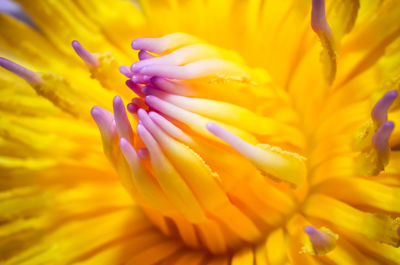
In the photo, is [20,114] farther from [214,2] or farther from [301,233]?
[301,233]

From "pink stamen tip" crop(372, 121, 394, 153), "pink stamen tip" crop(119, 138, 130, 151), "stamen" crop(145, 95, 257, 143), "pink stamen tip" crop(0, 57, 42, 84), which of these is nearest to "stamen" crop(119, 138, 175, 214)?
"pink stamen tip" crop(119, 138, 130, 151)

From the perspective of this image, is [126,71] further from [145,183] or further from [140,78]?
[145,183]

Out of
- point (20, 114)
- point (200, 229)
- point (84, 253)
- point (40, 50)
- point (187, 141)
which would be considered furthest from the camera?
point (40, 50)

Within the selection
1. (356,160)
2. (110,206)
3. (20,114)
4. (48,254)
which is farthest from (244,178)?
(20,114)

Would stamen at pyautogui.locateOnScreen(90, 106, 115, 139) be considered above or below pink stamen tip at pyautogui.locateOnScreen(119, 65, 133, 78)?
below

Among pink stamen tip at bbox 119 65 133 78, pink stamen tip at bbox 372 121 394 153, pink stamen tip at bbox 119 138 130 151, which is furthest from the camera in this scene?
pink stamen tip at bbox 119 65 133 78

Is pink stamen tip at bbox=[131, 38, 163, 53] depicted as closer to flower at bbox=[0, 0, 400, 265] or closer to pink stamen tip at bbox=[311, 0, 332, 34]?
flower at bbox=[0, 0, 400, 265]
